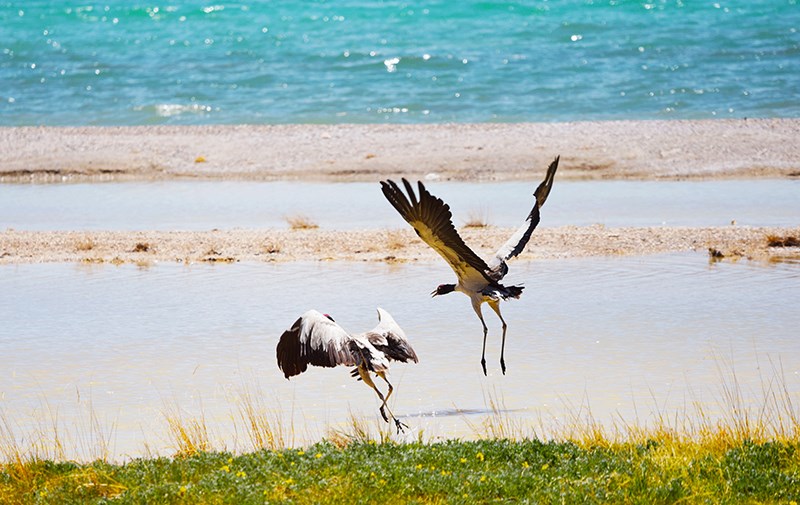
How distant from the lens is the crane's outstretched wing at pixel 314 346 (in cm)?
759

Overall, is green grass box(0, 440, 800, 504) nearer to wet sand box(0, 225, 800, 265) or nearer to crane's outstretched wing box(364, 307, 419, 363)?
crane's outstretched wing box(364, 307, 419, 363)

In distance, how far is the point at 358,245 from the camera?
15.1 meters

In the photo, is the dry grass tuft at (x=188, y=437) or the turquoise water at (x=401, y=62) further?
the turquoise water at (x=401, y=62)

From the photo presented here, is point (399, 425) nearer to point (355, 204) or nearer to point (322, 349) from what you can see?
point (322, 349)

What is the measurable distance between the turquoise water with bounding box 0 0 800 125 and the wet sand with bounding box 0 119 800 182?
2.84 meters

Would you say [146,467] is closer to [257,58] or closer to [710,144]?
[710,144]

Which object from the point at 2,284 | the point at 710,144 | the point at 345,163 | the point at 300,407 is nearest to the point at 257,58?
the point at 345,163

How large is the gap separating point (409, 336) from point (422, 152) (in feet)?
42.1

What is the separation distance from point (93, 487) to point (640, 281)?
786 centimetres

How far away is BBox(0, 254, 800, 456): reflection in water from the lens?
29.4 ft

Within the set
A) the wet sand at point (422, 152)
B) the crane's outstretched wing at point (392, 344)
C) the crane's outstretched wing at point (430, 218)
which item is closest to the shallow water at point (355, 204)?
the wet sand at point (422, 152)

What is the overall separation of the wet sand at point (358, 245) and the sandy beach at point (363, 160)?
28mm

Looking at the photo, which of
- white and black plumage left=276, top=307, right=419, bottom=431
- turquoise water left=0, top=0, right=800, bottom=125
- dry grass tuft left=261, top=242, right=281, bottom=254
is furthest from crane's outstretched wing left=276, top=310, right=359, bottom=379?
turquoise water left=0, top=0, right=800, bottom=125

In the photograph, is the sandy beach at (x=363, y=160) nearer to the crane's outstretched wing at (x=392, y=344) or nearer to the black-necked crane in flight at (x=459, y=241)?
the black-necked crane in flight at (x=459, y=241)
